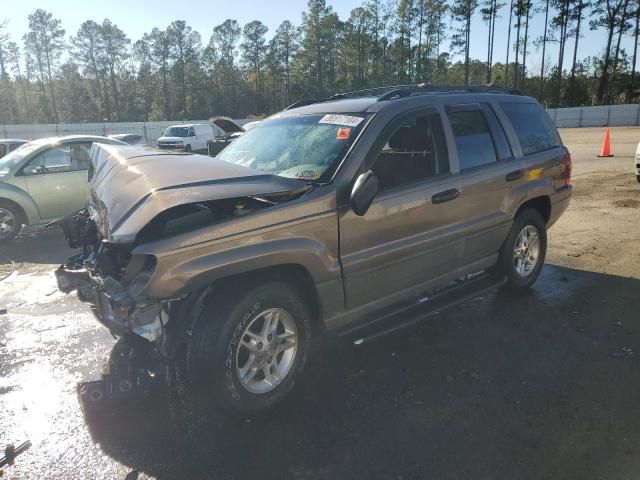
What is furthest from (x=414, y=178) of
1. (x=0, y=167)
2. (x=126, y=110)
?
(x=126, y=110)

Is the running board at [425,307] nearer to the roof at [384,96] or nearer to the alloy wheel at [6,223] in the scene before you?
the roof at [384,96]

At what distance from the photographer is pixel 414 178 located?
3805mm

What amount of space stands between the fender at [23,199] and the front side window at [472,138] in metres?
6.88

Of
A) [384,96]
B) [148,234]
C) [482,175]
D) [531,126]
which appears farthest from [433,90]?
[148,234]

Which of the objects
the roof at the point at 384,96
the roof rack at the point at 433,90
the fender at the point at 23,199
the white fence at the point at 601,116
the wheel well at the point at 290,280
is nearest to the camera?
the wheel well at the point at 290,280

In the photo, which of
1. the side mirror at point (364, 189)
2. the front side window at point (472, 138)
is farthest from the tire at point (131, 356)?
the front side window at point (472, 138)

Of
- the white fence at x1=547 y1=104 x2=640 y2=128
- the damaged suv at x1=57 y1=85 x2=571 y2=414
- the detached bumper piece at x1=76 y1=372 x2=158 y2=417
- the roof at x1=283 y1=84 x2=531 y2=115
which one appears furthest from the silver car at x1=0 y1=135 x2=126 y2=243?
the white fence at x1=547 y1=104 x2=640 y2=128

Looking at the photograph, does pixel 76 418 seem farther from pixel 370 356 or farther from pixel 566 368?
pixel 566 368

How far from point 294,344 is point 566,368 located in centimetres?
205

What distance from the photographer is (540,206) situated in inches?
208

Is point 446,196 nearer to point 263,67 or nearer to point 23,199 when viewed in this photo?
point 23,199

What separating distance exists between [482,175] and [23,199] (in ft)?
23.3

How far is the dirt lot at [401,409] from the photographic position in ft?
8.73

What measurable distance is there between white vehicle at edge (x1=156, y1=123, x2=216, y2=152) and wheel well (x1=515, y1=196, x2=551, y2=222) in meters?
24.6
